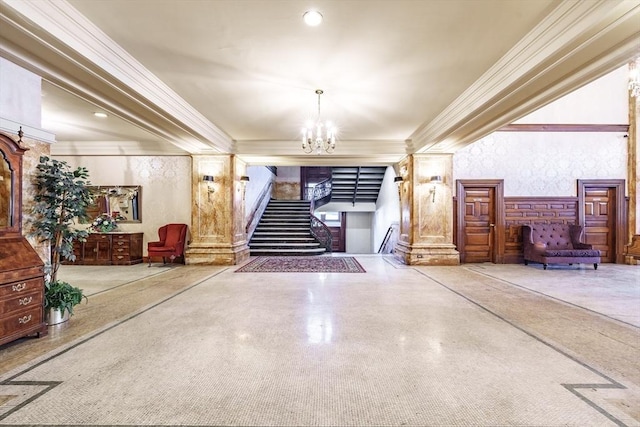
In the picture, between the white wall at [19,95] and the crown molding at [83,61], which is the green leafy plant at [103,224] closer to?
the white wall at [19,95]

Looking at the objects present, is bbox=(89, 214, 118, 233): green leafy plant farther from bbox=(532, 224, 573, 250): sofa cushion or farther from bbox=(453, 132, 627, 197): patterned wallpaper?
bbox=(532, 224, 573, 250): sofa cushion

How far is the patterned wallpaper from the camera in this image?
7199 mm

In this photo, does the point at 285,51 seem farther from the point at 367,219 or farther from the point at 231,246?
the point at 367,219

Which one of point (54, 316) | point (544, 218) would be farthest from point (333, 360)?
point (544, 218)

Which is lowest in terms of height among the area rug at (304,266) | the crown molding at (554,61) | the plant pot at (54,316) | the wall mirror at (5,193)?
the area rug at (304,266)

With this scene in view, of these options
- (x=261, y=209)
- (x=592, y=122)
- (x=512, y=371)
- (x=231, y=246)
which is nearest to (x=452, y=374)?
(x=512, y=371)

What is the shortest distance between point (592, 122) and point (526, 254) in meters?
3.60

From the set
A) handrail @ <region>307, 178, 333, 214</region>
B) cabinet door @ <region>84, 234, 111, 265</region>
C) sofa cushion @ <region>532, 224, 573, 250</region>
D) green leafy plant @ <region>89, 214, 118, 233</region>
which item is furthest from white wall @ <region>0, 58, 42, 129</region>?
handrail @ <region>307, 178, 333, 214</region>

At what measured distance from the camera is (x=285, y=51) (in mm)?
3244

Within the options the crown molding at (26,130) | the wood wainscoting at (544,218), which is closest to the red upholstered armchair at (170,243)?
Result: the crown molding at (26,130)

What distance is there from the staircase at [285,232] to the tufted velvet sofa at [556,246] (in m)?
5.20

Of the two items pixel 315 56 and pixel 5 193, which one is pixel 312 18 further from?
pixel 5 193

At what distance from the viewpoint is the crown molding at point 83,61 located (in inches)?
93.7

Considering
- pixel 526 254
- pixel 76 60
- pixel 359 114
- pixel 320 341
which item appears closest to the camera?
pixel 320 341
